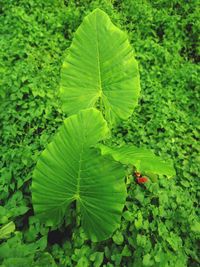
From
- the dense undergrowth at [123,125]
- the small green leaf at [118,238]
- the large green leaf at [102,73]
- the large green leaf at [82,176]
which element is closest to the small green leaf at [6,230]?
the dense undergrowth at [123,125]

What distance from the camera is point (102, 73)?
6.69ft

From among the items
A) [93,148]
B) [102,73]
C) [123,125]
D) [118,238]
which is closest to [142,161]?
[93,148]

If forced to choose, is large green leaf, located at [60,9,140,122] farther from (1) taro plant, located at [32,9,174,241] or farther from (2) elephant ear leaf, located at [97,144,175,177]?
(2) elephant ear leaf, located at [97,144,175,177]

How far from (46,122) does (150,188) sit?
3.10 ft

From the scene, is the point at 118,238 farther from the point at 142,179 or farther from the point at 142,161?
the point at 142,161

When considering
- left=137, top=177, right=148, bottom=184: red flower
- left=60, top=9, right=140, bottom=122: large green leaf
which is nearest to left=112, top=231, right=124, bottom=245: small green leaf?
left=137, top=177, right=148, bottom=184: red flower

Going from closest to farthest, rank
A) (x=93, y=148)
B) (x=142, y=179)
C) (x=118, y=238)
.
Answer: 1. (x=93, y=148)
2. (x=118, y=238)
3. (x=142, y=179)

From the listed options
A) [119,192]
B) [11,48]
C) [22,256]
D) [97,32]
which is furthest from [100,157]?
[11,48]

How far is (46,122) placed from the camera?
258cm

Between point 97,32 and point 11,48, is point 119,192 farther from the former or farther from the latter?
point 11,48

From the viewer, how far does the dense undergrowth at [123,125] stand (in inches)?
73.0

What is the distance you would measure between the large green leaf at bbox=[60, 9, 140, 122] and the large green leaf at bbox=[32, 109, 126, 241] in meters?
0.41

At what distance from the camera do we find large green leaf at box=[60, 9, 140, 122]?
1.97 metres

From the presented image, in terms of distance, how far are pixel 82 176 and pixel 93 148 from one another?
17 centimetres
